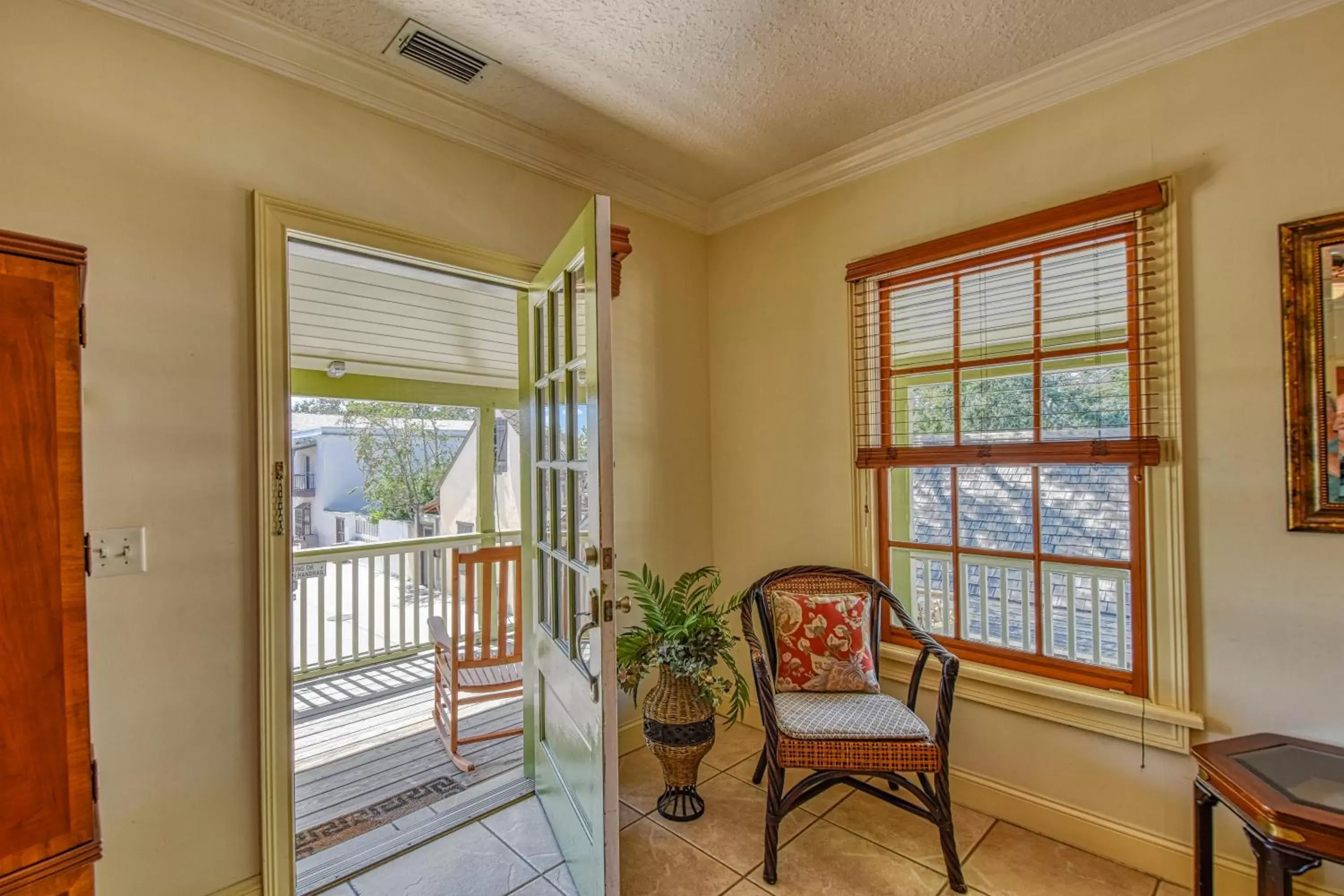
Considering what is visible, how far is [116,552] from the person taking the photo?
1535 millimetres

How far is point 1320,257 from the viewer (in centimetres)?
162

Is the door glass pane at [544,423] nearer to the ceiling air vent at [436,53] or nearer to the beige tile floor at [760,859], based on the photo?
the ceiling air vent at [436,53]

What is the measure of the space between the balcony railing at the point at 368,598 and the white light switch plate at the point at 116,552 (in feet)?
7.30

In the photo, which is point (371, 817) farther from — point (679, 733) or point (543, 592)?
point (679, 733)

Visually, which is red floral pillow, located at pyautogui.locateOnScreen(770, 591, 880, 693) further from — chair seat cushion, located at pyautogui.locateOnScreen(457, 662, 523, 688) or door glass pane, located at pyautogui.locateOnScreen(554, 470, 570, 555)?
chair seat cushion, located at pyautogui.locateOnScreen(457, 662, 523, 688)

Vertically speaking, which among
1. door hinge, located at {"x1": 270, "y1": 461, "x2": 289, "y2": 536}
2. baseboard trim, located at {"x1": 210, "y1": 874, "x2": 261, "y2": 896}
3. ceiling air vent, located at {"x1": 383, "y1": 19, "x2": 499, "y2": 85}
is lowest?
baseboard trim, located at {"x1": 210, "y1": 874, "x2": 261, "y2": 896}

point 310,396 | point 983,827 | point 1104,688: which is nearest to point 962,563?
point 1104,688

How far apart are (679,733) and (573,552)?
872 mm

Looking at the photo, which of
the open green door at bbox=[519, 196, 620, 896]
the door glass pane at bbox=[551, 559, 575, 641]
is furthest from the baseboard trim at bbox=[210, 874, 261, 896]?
the door glass pane at bbox=[551, 559, 575, 641]

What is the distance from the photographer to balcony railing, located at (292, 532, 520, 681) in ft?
12.9

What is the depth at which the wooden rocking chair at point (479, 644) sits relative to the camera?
2914mm

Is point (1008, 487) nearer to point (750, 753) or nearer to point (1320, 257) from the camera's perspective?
point (1320, 257)

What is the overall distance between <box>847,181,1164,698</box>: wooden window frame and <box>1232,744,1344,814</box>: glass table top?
38 centimetres

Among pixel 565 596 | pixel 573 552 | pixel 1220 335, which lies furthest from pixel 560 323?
pixel 1220 335
